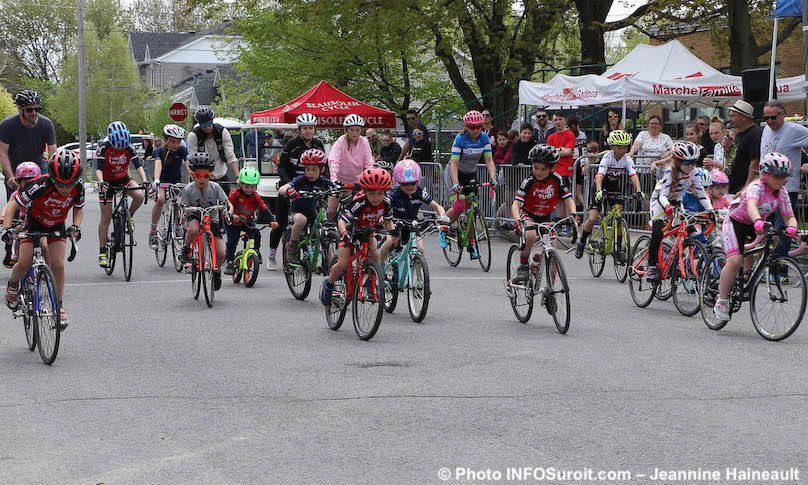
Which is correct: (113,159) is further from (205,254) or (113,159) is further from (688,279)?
(688,279)

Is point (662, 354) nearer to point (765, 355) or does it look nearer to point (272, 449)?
point (765, 355)

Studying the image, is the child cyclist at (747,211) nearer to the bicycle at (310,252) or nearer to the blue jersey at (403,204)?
the blue jersey at (403,204)

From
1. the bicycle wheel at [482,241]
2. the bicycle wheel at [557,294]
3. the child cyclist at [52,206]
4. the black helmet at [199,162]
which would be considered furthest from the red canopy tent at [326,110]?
the child cyclist at [52,206]

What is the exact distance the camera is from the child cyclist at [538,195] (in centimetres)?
1105

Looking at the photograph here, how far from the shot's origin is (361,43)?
34.2 m

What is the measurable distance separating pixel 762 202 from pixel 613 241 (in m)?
4.45

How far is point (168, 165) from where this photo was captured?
1596 cm

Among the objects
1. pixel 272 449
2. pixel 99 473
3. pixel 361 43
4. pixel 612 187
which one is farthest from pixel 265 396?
pixel 361 43

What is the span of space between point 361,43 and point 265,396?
27.2m

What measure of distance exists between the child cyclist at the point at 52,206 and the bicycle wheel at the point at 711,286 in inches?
209

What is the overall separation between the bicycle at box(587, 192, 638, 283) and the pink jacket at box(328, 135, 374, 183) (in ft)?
9.77

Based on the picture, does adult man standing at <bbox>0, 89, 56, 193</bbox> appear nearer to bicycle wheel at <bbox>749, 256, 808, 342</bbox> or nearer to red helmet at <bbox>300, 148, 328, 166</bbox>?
red helmet at <bbox>300, 148, 328, 166</bbox>

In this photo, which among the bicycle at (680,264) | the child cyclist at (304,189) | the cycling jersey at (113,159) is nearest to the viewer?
the bicycle at (680,264)

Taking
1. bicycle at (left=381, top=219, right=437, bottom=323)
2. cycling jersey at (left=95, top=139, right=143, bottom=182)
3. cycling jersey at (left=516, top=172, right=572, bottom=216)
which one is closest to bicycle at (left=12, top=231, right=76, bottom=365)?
bicycle at (left=381, top=219, right=437, bottom=323)
